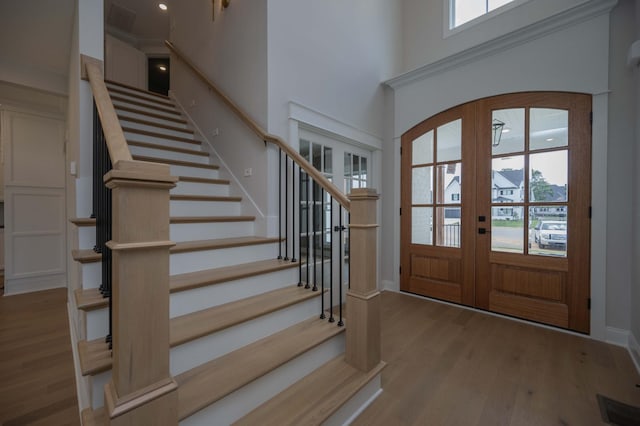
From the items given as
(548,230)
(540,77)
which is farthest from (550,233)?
(540,77)

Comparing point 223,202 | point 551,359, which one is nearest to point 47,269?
point 223,202

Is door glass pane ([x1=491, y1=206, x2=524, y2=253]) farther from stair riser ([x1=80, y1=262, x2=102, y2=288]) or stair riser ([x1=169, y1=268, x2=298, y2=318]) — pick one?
stair riser ([x1=80, y1=262, x2=102, y2=288])

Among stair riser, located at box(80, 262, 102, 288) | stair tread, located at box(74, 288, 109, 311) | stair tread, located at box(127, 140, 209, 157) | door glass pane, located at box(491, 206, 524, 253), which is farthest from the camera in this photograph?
door glass pane, located at box(491, 206, 524, 253)

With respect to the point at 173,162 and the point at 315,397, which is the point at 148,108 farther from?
the point at 315,397

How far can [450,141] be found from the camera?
3.24 meters

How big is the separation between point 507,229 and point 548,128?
3.37ft

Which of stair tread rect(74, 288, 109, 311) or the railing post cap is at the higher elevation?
the railing post cap

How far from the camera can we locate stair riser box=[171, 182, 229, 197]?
2586mm

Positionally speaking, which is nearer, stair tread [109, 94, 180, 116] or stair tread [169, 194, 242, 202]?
stair tread [169, 194, 242, 202]

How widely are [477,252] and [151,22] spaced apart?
284 inches

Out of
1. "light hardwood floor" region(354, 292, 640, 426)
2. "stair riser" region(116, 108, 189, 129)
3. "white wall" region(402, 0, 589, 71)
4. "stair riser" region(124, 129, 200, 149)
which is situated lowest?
"light hardwood floor" region(354, 292, 640, 426)

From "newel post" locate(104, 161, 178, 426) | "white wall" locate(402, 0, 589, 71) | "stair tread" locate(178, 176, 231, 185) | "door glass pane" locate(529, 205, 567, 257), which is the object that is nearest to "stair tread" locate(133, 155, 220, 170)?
"stair tread" locate(178, 176, 231, 185)

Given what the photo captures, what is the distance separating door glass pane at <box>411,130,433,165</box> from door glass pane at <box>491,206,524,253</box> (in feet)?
3.14

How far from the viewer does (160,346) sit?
2.98ft
